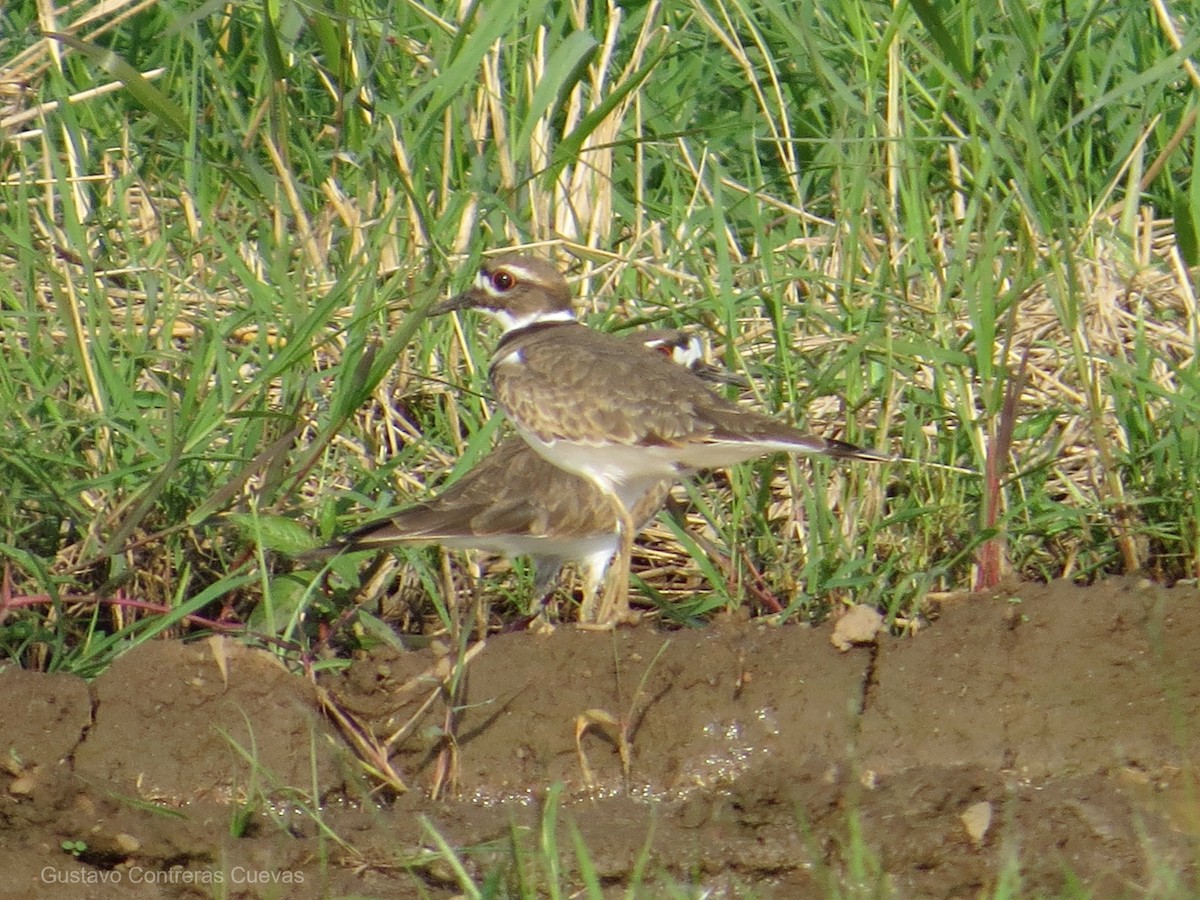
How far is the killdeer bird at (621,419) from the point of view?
4.73 metres

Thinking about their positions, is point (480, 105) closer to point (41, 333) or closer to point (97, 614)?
point (41, 333)

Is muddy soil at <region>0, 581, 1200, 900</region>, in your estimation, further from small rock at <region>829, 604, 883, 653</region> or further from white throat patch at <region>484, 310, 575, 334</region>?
white throat patch at <region>484, 310, 575, 334</region>

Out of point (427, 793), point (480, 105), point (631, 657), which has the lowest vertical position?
point (427, 793)

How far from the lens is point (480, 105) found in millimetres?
6375

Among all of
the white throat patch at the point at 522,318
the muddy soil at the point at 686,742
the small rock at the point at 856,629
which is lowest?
the muddy soil at the point at 686,742

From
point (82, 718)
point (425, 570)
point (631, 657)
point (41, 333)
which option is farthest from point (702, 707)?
point (41, 333)

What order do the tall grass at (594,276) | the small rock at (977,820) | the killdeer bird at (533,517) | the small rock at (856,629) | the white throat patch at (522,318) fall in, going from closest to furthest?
1. the small rock at (977,820)
2. the small rock at (856,629)
3. the killdeer bird at (533,517)
4. the tall grass at (594,276)
5. the white throat patch at (522,318)

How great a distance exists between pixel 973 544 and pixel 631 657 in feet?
3.17

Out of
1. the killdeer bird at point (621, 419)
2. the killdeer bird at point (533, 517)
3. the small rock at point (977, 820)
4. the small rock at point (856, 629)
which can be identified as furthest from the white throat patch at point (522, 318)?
the small rock at point (977, 820)

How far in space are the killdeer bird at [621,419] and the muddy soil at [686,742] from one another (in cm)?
43

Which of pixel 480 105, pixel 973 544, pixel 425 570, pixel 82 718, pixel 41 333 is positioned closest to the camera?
pixel 82 718

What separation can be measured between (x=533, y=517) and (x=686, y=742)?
0.83 m

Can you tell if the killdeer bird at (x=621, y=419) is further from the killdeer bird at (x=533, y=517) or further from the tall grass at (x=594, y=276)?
the tall grass at (x=594, y=276)

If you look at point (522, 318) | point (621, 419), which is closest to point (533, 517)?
point (621, 419)
